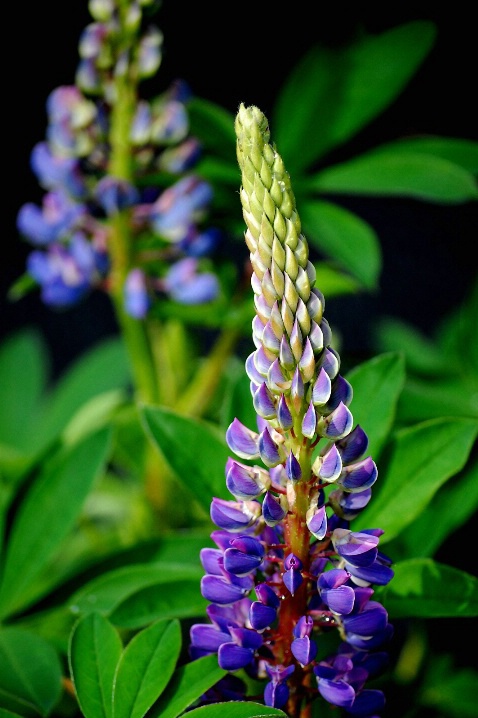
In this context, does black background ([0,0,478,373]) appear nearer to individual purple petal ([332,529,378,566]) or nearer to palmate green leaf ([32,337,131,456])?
palmate green leaf ([32,337,131,456])

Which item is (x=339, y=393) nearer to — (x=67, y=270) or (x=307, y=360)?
(x=307, y=360)

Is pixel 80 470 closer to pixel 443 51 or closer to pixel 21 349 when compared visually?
pixel 21 349

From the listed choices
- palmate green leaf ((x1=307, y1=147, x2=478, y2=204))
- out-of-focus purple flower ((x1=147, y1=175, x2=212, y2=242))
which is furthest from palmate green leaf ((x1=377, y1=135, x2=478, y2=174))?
out-of-focus purple flower ((x1=147, y1=175, x2=212, y2=242))

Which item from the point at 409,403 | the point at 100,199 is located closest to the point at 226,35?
the point at 100,199

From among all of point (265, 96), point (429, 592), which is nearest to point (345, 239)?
point (429, 592)

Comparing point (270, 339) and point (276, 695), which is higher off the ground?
point (270, 339)

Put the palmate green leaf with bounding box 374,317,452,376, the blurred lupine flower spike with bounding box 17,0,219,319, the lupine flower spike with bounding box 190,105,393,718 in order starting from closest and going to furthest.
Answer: the lupine flower spike with bounding box 190,105,393,718, the blurred lupine flower spike with bounding box 17,0,219,319, the palmate green leaf with bounding box 374,317,452,376
